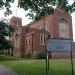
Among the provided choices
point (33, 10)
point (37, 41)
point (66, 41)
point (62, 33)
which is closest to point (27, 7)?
point (33, 10)

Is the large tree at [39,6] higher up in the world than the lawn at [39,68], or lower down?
higher up

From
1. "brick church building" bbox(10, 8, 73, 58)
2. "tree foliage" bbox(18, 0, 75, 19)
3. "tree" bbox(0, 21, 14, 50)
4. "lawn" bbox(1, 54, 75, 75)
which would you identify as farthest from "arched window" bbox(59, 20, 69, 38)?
"tree foliage" bbox(18, 0, 75, 19)

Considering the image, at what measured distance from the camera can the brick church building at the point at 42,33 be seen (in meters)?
51.3

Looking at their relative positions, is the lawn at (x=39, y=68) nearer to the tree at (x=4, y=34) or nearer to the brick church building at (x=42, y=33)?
the tree at (x=4, y=34)

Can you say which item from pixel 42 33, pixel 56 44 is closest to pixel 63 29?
pixel 42 33

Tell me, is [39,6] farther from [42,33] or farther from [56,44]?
[42,33]

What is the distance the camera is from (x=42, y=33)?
51688 millimetres

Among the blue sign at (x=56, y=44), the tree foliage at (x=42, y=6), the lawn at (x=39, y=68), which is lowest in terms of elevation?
the lawn at (x=39, y=68)

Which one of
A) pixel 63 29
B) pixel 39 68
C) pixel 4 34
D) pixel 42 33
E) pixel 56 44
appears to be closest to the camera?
pixel 56 44

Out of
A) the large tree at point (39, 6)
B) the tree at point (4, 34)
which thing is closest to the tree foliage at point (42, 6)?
the large tree at point (39, 6)

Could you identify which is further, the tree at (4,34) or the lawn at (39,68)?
the tree at (4,34)

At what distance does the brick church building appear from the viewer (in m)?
51.3

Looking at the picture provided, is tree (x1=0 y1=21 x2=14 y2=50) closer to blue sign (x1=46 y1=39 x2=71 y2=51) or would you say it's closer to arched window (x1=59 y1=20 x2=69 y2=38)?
arched window (x1=59 y1=20 x2=69 y2=38)

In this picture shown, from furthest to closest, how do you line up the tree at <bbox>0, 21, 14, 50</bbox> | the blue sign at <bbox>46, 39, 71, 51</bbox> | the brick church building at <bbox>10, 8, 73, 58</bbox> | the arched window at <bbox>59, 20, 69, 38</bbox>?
the arched window at <bbox>59, 20, 69, 38</bbox> < the brick church building at <bbox>10, 8, 73, 58</bbox> < the tree at <bbox>0, 21, 14, 50</bbox> < the blue sign at <bbox>46, 39, 71, 51</bbox>
